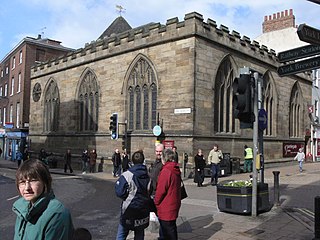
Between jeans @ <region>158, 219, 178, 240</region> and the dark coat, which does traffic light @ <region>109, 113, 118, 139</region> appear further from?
the dark coat

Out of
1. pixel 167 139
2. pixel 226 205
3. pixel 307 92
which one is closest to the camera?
pixel 226 205

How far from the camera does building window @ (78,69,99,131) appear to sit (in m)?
25.3

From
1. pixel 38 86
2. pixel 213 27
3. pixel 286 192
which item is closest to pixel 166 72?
pixel 213 27

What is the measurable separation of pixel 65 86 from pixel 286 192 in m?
20.8

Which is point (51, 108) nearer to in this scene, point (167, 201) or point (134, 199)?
Answer: point (167, 201)

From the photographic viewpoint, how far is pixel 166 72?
779 inches

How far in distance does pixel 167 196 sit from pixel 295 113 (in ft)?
89.6

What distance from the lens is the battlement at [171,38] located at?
18766mm

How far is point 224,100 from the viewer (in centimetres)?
2086

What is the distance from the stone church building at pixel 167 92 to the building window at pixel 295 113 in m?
0.08

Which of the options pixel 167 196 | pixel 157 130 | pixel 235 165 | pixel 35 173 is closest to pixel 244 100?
pixel 167 196

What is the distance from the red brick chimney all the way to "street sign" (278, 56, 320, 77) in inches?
1233

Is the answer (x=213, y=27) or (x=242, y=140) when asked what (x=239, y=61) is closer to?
(x=213, y=27)

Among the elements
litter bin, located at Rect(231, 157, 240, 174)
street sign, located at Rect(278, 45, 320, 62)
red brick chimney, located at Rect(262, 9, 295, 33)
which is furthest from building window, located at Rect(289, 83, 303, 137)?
street sign, located at Rect(278, 45, 320, 62)
